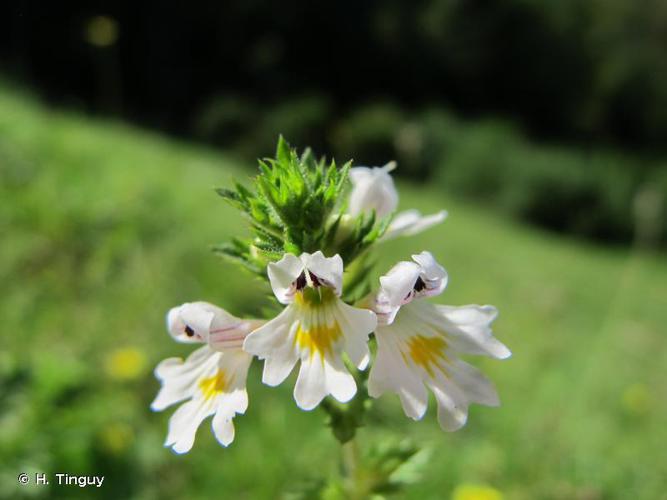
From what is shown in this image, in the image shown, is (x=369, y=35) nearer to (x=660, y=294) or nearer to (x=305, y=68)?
(x=305, y=68)

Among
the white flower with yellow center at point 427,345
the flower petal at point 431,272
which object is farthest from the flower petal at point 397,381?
the flower petal at point 431,272

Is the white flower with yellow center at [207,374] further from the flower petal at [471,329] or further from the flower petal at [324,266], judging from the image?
the flower petal at [471,329]

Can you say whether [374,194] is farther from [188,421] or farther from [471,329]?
[188,421]

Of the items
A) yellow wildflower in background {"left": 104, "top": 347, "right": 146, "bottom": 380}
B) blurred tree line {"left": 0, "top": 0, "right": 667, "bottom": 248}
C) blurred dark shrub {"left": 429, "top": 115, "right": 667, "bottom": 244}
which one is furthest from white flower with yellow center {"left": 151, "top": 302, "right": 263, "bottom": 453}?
blurred dark shrub {"left": 429, "top": 115, "right": 667, "bottom": 244}

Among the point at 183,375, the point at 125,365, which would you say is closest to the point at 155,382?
the point at 125,365

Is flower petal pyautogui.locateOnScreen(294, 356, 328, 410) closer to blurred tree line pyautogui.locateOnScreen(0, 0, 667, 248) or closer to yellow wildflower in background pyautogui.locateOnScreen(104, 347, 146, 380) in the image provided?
yellow wildflower in background pyautogui.locateOnScreen(104, 347, 146, 380)

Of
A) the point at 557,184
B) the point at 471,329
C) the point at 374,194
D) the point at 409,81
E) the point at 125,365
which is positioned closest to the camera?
the point at 471,329
